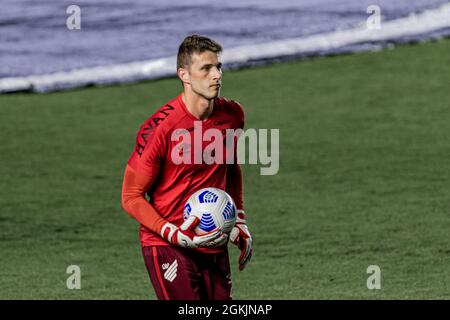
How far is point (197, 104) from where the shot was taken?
261 inches

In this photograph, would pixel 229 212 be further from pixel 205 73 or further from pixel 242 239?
pixel 205 73

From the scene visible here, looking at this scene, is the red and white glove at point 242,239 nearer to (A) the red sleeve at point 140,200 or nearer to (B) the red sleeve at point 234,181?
(B) the red sleeve at point 234,181

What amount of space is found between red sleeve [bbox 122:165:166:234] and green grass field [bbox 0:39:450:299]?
2981 millimetres

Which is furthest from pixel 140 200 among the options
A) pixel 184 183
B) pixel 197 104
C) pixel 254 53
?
pixel 254 53

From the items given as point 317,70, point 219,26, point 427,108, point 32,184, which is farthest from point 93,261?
point 219,26

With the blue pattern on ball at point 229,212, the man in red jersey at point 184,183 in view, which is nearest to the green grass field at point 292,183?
the man in red jersey at point 184,183

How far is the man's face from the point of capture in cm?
649

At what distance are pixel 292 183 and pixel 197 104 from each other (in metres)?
6.61

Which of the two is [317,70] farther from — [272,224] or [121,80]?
[272,224]

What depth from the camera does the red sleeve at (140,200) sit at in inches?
257

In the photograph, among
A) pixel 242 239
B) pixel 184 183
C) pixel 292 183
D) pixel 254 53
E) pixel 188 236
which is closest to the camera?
pixel 188 236

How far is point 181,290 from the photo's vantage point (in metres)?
6.66

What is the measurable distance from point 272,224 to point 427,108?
4.85 meters

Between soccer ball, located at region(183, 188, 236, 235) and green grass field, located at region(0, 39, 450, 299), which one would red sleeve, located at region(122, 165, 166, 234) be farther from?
green grass field, located at region(0, 39, 450, 299)
